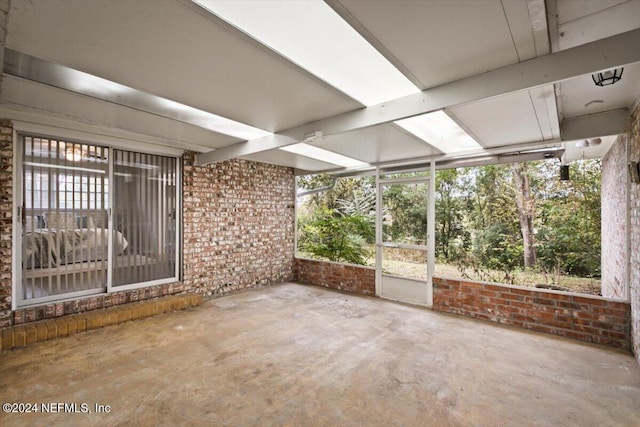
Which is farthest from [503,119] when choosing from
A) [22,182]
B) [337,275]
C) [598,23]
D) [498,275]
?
[22,182]

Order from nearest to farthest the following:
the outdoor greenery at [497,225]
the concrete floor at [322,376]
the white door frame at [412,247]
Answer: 1. the concrete floor at [322,376]
2. the white door frame at [412,247]
3. the outdoor greenery at [497,225]

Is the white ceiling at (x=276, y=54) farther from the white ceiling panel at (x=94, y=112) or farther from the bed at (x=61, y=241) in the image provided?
the bed at (x=61, y=241)

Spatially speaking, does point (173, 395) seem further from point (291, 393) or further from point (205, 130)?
point (205, 130)

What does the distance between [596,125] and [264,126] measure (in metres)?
4.08

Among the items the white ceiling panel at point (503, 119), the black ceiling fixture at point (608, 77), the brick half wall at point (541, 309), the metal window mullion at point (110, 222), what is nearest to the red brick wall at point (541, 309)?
the brick half wall at point (541, 309)

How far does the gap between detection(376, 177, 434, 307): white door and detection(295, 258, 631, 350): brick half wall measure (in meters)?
0.35

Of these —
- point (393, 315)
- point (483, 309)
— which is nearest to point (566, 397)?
point (483, 309)

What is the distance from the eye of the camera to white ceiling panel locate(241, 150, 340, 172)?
17.2ft

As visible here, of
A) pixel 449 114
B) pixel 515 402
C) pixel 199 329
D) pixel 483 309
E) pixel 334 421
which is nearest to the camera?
pixel 334 421

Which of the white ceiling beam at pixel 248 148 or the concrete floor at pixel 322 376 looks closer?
the concrete floor at pixel 322 376

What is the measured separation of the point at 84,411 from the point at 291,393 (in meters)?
1.63

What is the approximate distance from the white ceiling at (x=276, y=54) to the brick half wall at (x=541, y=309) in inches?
90.4

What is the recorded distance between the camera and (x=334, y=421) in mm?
2182

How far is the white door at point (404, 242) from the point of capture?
5133 mm
